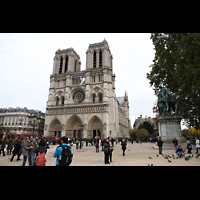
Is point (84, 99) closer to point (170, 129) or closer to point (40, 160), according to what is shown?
point (170, 129)

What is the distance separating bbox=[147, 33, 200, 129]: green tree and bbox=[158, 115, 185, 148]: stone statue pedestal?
78.7 inches

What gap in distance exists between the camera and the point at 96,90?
122ft

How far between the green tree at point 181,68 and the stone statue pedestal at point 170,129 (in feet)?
6.56

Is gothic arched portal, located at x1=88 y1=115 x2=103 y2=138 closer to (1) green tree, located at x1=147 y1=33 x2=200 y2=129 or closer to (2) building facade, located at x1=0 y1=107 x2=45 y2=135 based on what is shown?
(2) building facade, located at x1=0 y1=107 x2=45 y2=135

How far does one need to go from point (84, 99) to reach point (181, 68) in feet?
90.6

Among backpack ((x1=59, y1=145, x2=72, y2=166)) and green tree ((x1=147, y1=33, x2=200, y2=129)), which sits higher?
green tree ((x1=147, y1=33, x2=200, y2=129))

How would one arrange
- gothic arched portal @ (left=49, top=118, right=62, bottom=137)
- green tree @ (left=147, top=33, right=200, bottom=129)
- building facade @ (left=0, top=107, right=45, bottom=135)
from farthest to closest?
building facade @ (left=0, top=107, right=45, bottom=135) → gothic arched portal @ (left=49, top=118, right=62, bottom=137) → green tree @ (left=147, top=33, right=200, bottom=129)

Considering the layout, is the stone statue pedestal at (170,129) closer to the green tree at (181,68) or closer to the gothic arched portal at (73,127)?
the green tree at (181,68)

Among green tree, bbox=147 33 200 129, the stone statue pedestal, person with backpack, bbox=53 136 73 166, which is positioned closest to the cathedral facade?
green tree, bbox=147 33 200 129

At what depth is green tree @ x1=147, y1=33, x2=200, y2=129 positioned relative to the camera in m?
10.5

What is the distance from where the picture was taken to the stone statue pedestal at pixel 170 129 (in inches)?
504
